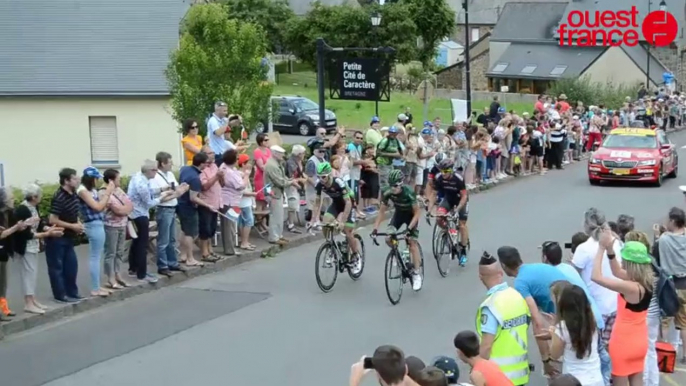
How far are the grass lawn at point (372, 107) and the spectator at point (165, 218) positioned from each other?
25.7 metres

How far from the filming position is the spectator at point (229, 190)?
1658 centimetres

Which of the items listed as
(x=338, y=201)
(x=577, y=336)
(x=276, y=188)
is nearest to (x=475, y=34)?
(x=276, y=188)

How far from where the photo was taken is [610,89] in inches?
2125

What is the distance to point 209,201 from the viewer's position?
53.0 feet

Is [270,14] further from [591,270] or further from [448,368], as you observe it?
[448,368]

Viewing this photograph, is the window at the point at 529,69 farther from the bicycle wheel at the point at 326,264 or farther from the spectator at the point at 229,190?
the bicycle wheel at the point at 326,264

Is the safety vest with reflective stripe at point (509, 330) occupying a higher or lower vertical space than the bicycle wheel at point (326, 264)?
higher

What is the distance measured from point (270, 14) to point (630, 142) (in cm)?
5019

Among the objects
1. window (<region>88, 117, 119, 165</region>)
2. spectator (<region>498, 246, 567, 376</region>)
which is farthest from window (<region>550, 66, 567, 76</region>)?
spectator (<region>498, 246, 567, 376</region>)

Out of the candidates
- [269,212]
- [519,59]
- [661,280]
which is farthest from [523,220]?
[519,59]

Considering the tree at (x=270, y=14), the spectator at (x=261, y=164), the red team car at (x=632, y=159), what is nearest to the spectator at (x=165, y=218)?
the spectator at (x=261, y=164)

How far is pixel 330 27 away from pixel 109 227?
56898 millimetres

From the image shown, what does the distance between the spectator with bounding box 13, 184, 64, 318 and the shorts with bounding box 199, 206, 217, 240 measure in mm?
3262

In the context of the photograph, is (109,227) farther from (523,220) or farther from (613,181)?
(613,181)
